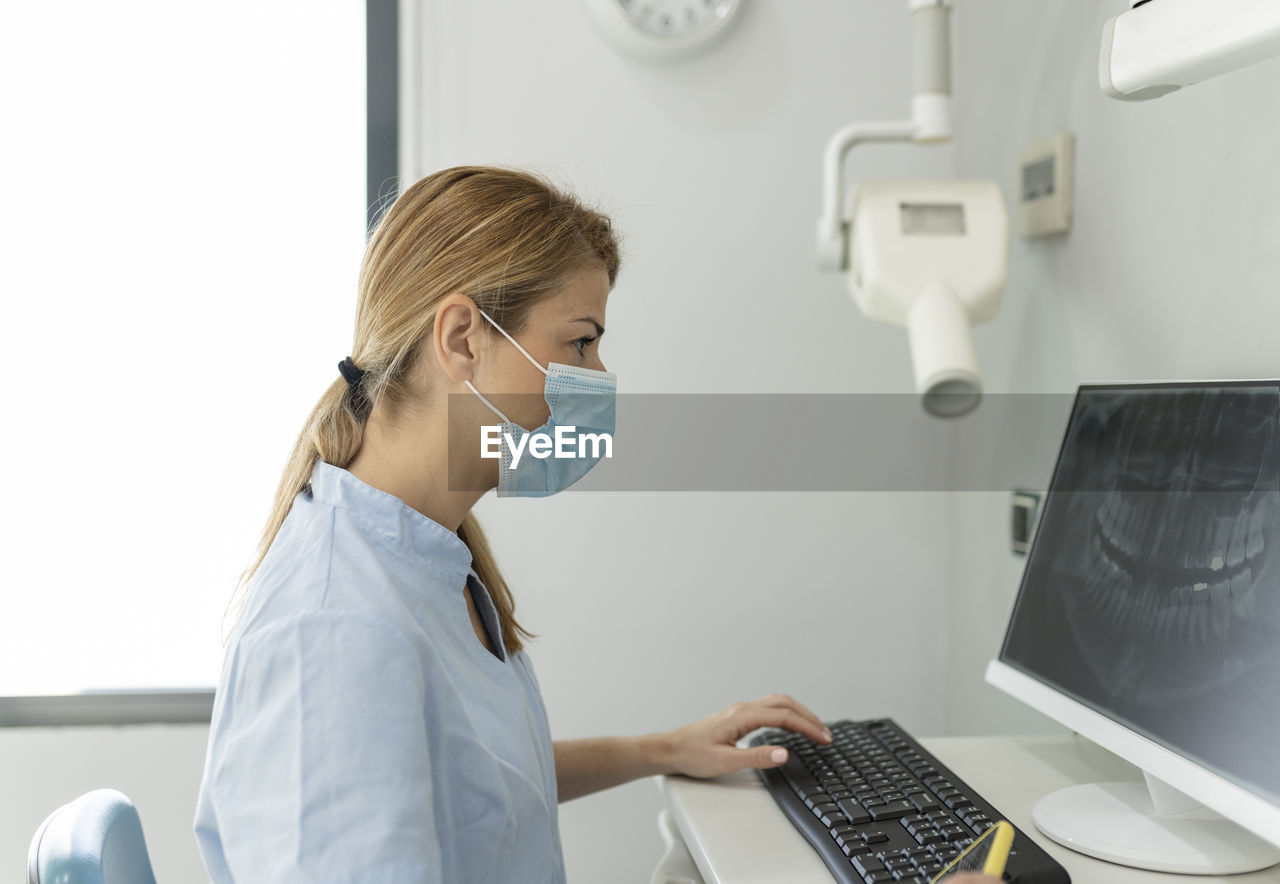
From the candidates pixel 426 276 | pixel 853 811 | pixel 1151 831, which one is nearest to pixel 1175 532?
pixel 1151 831

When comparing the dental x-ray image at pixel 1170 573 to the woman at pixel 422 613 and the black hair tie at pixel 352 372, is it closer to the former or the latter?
the woman at pixel 422 613

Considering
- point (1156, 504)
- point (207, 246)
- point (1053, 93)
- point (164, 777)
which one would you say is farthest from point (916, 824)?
point (207, 246)

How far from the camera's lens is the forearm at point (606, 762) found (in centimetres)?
106

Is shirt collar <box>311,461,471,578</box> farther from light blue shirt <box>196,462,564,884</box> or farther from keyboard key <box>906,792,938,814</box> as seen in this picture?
keyboard key <box>906,792,938,814</box>

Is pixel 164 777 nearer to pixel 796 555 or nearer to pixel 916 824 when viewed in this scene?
pixel 796 555

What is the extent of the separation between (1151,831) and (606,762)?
0.52m

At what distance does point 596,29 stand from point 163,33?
69 centimetres

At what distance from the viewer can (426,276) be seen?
0.88 m

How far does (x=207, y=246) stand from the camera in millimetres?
1660

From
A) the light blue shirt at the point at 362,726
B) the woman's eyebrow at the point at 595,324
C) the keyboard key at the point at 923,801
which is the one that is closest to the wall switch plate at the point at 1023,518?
the keyboard key at the point at 923,801

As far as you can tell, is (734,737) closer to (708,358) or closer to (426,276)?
(426,276)

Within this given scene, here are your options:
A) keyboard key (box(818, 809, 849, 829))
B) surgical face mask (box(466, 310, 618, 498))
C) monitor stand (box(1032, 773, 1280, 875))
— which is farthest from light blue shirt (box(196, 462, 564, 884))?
monitor stand (box(1032, 773, 1280, 875))

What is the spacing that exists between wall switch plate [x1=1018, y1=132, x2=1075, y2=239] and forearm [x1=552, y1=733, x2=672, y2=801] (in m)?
0.87

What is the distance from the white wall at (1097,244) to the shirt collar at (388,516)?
812mm
